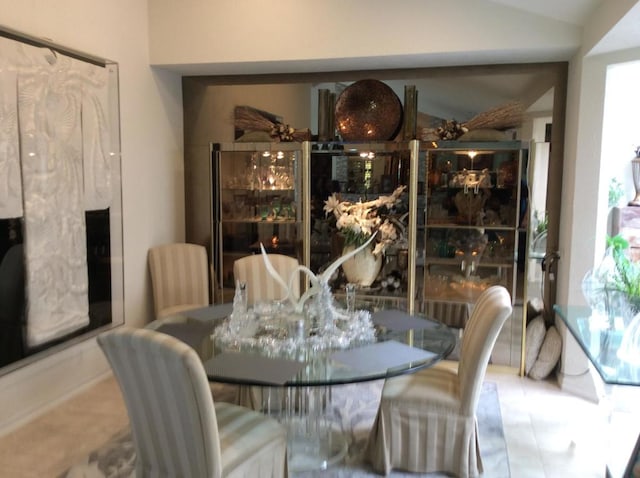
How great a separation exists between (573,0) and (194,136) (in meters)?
2.97

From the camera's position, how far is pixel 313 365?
212cm

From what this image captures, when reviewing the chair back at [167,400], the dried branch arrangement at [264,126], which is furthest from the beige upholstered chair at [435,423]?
the dried branch arrangement at [264,126]

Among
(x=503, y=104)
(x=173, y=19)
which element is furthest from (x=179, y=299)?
(x=503, y=104)

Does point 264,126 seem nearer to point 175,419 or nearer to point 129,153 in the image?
point 129,153

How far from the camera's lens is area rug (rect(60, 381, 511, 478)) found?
249cm

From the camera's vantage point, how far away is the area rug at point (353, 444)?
2486 mm

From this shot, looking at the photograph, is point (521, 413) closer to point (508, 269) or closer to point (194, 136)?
point (508, 269)

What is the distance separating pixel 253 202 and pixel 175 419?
106 inches

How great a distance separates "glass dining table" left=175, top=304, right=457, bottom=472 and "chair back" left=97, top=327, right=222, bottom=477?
0.23m

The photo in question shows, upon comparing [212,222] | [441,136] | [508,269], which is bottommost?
[508,269]

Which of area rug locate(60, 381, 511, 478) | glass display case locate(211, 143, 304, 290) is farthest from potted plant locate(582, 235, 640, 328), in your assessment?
glass display case locate(211, 143, 304, 290)

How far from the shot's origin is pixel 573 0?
9.79ft

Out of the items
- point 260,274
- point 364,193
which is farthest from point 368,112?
point 260,274

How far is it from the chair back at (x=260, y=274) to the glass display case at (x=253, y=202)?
635 mm
